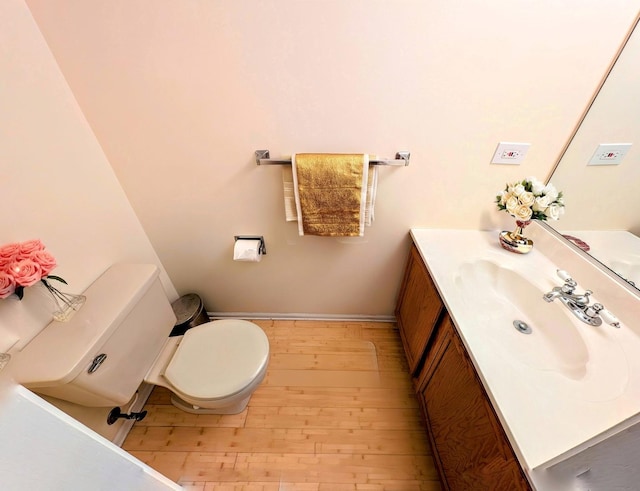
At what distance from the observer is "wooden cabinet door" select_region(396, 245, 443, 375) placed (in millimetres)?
1066

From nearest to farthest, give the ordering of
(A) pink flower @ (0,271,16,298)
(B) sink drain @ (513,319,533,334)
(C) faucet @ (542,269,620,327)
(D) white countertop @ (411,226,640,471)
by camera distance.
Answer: (D) white countertop @ (411,226,640,471) < (A) pink flower @ (0,271,16,298) < (C) faucet @ (542,269,620,327) < (B) sink drain @ (513,319,533,334)

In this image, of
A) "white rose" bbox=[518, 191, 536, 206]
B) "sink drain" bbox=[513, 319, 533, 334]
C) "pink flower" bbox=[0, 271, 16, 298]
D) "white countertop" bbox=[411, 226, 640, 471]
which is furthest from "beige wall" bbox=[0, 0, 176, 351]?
"white rose" bbox=[518, 191, 536, 206]

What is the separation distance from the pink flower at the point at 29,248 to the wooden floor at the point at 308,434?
103 centimetres

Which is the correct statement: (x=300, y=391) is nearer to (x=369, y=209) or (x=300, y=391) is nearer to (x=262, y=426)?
(x=262, y=426)

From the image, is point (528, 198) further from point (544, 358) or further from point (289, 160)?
point (289, 160)

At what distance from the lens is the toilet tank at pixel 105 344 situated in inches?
30.3

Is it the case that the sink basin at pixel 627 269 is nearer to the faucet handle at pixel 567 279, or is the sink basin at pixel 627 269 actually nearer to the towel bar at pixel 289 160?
the faucet handle at pixel 567 279

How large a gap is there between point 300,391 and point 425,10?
5.78ft

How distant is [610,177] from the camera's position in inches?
37.3

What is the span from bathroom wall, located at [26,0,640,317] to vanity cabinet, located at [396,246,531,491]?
0.44m

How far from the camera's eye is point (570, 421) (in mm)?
592

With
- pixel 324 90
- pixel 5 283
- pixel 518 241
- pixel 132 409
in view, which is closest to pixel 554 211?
pixel 518 241

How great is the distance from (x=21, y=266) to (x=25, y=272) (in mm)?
19

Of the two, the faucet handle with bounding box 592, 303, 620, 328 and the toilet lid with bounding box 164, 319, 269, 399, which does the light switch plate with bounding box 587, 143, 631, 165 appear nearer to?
the faucet handle with bounding box 592, 303, 620, 328
